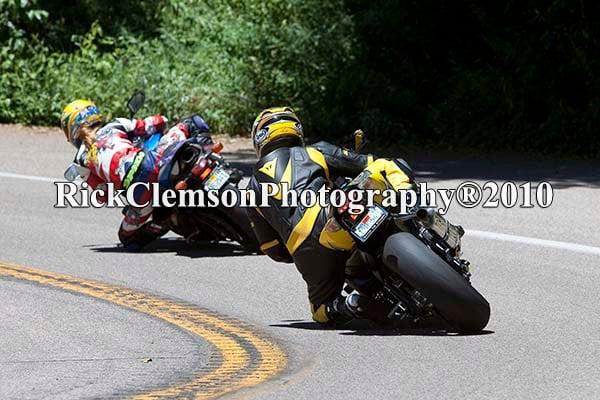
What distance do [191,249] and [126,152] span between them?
1053 mm

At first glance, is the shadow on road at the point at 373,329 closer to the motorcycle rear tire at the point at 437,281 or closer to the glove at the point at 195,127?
the motorcycle rear tire at the point at 437,281

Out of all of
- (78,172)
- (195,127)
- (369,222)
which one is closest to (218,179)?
(195,127)

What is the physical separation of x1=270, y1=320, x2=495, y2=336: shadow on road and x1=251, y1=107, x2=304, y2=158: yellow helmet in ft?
3.96

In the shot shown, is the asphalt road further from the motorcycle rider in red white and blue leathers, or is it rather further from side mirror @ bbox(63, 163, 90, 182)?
side mirror @ bbox(63, 163, 90, 182)

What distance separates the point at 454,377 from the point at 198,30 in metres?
16.4

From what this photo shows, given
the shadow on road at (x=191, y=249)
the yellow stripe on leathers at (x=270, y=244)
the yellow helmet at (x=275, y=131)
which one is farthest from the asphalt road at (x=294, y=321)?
the yellow helmet at (x=275, y=131)

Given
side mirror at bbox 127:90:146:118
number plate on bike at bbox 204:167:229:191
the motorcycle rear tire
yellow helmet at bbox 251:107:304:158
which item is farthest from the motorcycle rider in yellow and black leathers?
side mirror at bbox 127:90:146:118

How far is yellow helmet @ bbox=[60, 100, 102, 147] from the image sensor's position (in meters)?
13.1

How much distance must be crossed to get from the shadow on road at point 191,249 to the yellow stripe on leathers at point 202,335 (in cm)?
119

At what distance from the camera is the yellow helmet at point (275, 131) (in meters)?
9.77

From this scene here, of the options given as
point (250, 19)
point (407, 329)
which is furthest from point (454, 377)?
point (250, 19)

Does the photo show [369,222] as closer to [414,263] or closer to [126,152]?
[414,263]

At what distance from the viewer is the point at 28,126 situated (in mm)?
22359

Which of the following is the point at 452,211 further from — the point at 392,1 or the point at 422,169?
the point at 392,1
